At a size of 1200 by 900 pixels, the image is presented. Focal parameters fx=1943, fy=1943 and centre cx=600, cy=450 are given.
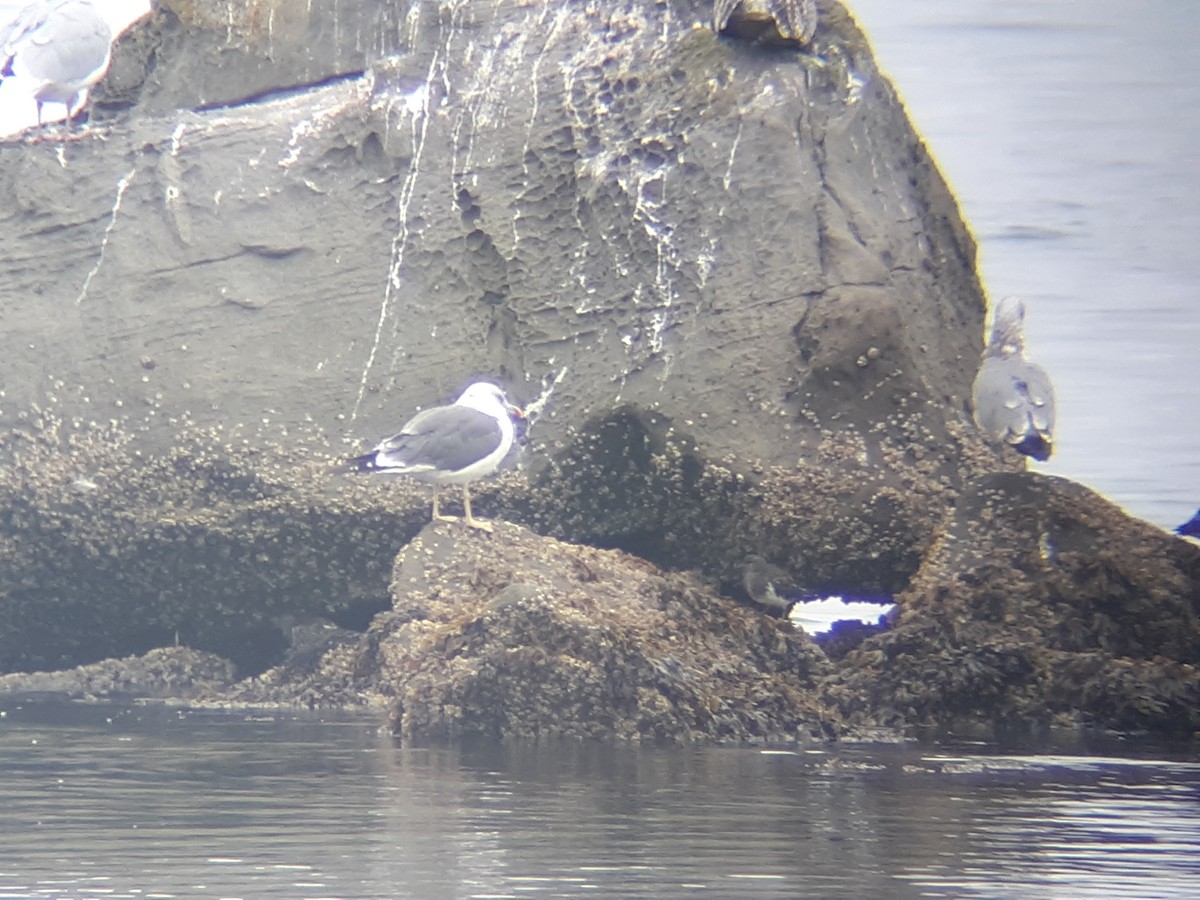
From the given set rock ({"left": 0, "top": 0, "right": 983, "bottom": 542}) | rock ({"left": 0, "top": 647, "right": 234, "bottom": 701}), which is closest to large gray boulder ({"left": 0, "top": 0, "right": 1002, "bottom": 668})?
rock ({"left": 0, "top": 0, "right": 983, "bottom": 542})

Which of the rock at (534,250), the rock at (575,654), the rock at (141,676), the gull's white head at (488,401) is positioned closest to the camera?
the rock at (575,654)

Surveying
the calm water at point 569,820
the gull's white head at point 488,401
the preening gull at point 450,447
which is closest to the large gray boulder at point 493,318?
the gull's white head at point 488,401

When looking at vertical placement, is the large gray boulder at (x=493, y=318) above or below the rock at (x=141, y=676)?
above

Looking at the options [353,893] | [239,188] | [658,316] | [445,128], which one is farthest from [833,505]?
[353,893]

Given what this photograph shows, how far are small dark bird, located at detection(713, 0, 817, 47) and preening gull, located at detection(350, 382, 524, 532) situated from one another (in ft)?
9.03

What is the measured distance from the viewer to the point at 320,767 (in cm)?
802

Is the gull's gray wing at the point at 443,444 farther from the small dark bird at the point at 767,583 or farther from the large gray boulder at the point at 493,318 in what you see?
the small dark bird at the point at 767,583

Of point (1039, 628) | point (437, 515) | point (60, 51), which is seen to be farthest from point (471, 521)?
point (60, 51)

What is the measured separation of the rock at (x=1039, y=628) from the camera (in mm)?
9352

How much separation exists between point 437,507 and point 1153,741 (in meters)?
3.81

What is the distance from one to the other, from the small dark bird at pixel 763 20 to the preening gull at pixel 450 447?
275 centimetres

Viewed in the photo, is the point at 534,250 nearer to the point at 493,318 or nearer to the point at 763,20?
the point at 493,318

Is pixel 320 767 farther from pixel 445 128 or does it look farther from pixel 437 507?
pixel 445 128

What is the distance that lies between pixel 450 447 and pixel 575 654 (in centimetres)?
159
